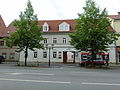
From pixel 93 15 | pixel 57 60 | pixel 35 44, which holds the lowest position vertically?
pixel 57 60

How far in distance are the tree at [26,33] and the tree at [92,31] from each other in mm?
6469

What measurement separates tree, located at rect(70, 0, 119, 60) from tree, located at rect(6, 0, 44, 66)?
21.2 feet

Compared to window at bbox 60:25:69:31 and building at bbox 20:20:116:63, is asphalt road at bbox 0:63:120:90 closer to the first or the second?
building at bbox 20:20:116:63

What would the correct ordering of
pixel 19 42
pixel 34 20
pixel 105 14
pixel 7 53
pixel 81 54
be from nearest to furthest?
pixel 105 14 < pixel 19 42 < pixel 34 20 < pixel 81 54 < pixel 7 53

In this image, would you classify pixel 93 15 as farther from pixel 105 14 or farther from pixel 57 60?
pixel 57 60

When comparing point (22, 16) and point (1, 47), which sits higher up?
point (22, 16)

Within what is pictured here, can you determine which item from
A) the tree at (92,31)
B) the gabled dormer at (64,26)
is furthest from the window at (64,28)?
the tree at (92,31)

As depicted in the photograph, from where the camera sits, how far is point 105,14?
2583 cm

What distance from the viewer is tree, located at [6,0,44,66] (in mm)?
27781

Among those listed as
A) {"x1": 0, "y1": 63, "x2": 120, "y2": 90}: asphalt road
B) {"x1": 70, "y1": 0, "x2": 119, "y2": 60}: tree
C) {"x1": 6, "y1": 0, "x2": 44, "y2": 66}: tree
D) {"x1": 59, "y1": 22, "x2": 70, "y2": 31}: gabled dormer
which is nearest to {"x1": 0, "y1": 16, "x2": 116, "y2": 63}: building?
{"x1": 59, "y1": 22, "x2": 70, "y2": 31}: gabled dormer

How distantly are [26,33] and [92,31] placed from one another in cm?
1023

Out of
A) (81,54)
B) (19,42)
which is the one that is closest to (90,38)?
(19,42)

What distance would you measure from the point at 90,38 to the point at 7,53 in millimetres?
27308

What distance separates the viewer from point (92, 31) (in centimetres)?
2370
